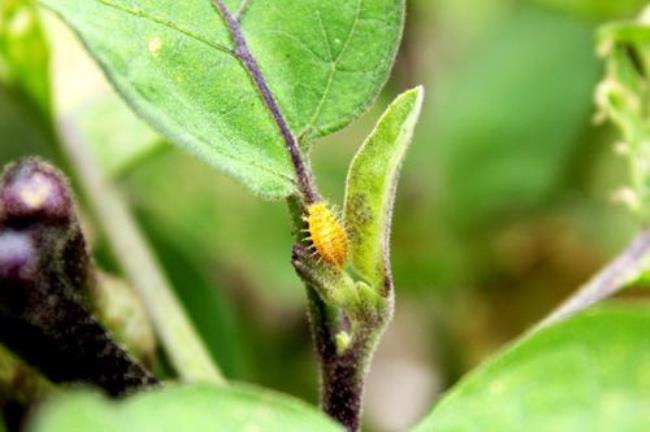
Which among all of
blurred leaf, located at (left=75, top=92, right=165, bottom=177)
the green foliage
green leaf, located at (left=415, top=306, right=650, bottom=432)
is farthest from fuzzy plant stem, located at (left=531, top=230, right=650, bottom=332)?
blurred leaf, located at (left=75, top=92, right=165, bottom=177)

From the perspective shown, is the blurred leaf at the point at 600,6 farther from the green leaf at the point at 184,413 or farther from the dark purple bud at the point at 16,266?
the green leaf at the point at 184,413

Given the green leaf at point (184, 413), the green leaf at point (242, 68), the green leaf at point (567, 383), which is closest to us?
the green leaf at point (184, 413)

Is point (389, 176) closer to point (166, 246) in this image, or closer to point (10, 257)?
point (10, 257)

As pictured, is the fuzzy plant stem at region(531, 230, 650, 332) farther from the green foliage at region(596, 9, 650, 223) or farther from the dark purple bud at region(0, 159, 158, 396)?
the dark purple bud at region(0, 159, 158, 396)

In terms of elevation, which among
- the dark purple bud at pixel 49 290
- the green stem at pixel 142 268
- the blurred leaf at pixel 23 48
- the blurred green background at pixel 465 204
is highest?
the dark purple bud at pixel 49 290

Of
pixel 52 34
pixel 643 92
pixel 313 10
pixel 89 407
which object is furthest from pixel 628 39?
pixel 89 407

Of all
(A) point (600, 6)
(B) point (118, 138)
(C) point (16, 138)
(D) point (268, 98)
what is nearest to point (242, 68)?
(D) point (268, 98)

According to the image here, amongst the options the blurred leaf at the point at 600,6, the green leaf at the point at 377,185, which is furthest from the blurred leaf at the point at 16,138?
the green leaf at the point at 377,185
